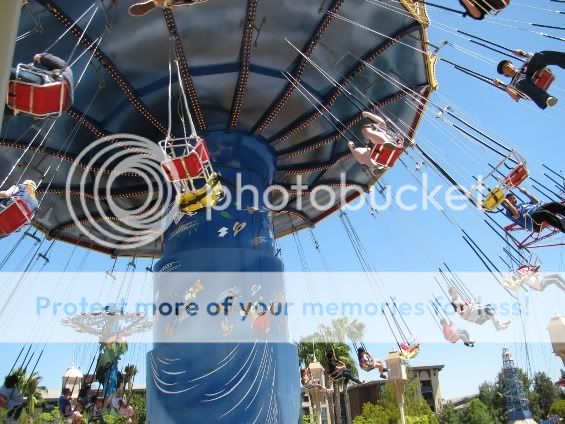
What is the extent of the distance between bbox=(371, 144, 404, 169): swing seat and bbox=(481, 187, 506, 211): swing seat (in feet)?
7.69

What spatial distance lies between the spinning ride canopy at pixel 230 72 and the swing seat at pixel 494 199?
11.4ft

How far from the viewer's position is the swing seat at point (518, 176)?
1080 cm

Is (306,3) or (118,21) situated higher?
(306,3)

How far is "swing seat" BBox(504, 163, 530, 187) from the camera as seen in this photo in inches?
425

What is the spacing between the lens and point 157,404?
36.7 ft

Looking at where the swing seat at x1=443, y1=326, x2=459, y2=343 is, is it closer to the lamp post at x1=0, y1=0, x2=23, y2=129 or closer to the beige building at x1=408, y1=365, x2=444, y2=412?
the lamp post at x1=0, y1=0, x2=23, y2=129

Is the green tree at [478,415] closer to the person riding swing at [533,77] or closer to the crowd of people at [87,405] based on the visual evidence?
the crowd of people at [87,405]

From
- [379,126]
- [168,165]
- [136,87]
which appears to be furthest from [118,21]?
[379,126]

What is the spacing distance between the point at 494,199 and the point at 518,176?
0.65 meters

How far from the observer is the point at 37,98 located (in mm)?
7512

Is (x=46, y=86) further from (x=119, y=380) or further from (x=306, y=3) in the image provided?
(x=119, y=380)

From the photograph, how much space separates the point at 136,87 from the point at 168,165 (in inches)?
146

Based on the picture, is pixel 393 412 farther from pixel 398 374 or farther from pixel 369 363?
pixel 398 374

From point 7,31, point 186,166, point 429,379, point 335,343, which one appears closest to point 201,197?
point 186,166
